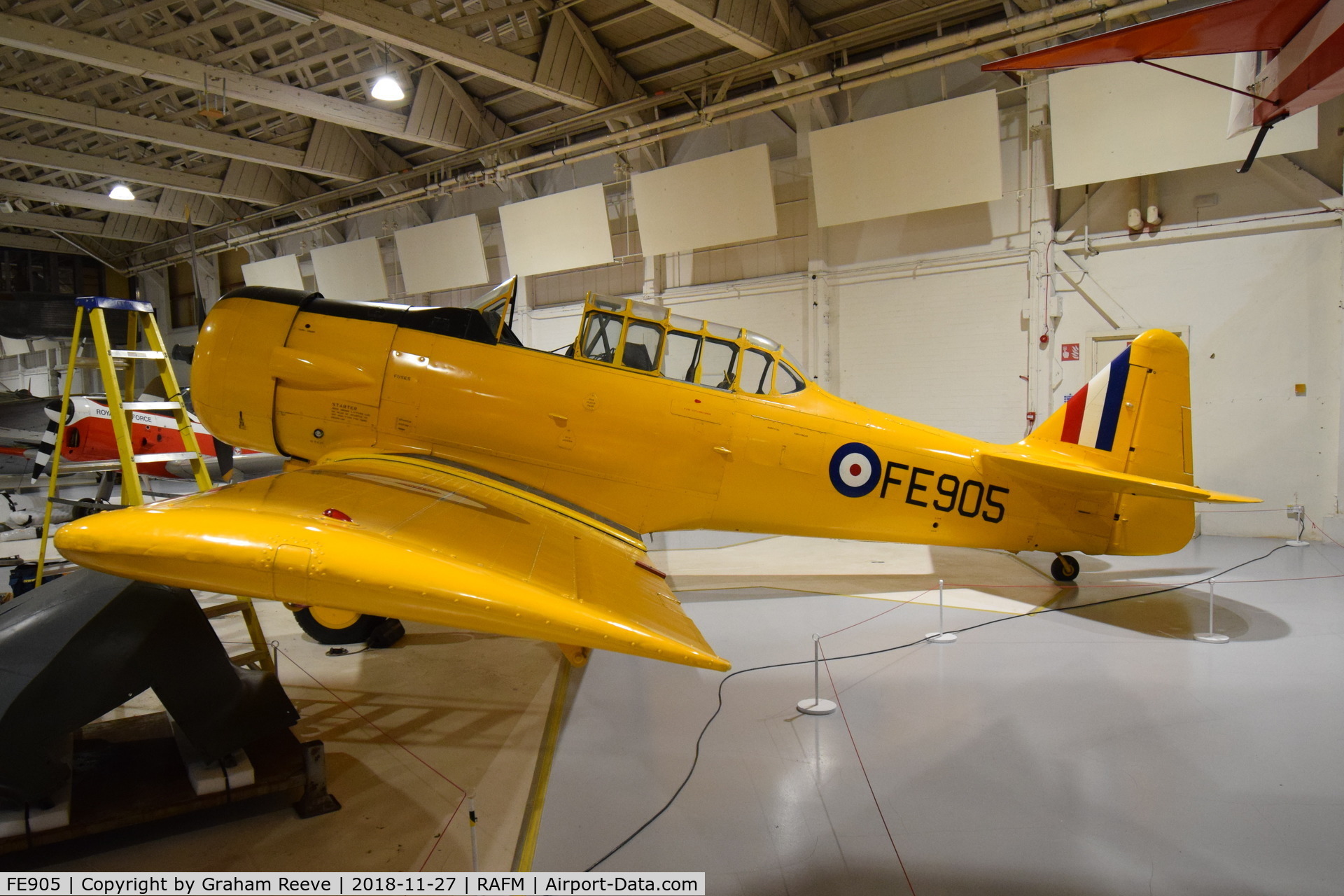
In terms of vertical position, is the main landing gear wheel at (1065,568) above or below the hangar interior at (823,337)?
below

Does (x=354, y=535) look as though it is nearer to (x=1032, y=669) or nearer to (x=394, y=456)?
(x=394, y=456)

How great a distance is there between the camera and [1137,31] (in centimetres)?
304

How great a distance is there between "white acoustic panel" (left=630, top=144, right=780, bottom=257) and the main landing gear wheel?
17.7ft

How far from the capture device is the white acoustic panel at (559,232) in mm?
10188

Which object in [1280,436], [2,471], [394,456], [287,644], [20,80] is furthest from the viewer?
[2,471]

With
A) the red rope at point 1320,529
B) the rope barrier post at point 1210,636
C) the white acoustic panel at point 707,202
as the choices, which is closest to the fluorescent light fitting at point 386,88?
the white acoustic panel at point 707,202

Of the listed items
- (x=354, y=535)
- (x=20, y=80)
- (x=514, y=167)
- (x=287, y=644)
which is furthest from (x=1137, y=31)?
(x=20, y=80)

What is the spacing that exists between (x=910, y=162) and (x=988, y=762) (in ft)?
22.8

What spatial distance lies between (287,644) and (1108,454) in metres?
6.03

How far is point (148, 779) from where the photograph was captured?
237 centimetres

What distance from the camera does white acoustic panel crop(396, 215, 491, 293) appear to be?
11859 millimetres

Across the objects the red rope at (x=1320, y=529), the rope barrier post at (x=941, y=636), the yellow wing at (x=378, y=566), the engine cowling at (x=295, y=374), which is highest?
the engine cowling at (x=295, y=374)

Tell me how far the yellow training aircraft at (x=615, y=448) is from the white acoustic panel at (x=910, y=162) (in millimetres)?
3447

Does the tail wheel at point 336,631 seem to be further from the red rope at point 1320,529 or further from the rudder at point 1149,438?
the red rope at point 1320,529
